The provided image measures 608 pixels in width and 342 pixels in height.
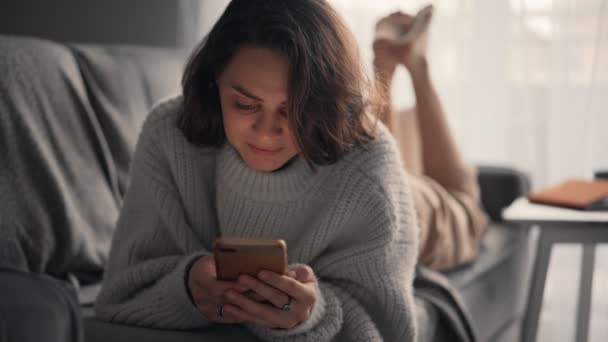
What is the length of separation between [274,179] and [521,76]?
2125 millimetres

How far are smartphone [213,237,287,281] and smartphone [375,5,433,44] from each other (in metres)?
1.12

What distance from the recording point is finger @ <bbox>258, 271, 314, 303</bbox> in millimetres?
1025

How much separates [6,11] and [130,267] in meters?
1.25

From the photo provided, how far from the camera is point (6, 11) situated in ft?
7.28

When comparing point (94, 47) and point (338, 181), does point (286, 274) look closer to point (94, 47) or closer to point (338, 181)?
point (338, 181)

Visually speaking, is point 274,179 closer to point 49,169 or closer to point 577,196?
point 49,169

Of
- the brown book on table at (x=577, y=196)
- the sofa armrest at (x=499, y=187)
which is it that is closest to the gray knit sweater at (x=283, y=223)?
the brown book on table at (x=577, y=196)

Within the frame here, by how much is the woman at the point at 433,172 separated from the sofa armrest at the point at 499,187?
230 mm

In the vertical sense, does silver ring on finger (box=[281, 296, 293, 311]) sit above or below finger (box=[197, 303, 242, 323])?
above

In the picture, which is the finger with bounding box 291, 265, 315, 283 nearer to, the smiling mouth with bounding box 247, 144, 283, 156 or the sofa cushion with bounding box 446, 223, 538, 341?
the smiling mouth with bounding box 247, 144, 283, 156

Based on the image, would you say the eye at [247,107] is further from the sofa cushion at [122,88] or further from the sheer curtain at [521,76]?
the sheer curtain at [521,76]

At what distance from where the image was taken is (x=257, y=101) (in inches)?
44.6

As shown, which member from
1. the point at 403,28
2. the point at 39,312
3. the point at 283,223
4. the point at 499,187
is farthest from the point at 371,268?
the point at 499,187

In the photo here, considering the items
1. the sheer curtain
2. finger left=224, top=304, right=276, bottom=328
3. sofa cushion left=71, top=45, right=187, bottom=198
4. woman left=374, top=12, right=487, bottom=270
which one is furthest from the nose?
the sheer curtain
